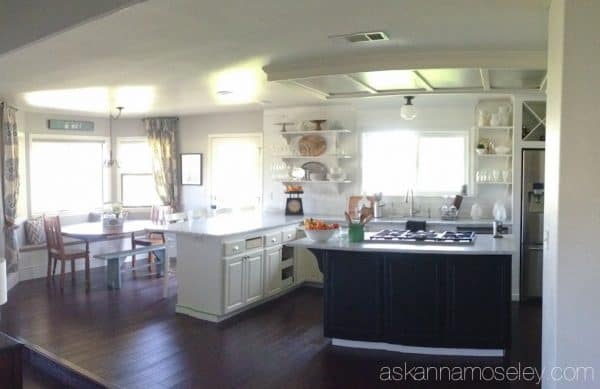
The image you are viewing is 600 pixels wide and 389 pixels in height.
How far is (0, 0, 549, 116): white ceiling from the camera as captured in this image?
2920mm

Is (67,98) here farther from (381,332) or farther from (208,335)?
(381,332)

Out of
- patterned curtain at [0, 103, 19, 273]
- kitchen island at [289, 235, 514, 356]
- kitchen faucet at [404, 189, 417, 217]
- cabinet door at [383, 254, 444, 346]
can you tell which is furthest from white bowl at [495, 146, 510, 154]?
patterned curtain at [0, 103, 19, 273]

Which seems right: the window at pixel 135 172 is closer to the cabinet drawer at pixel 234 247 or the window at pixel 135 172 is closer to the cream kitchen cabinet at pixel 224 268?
the cream kitchen cabinet at pixel 224 268

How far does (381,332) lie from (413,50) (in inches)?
90.9

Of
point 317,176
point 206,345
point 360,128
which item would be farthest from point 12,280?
point 360,128

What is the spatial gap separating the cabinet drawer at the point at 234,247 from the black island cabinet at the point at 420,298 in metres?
1.16

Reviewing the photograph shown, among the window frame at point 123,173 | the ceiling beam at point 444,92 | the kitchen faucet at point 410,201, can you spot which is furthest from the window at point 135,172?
the ceiling beam at point 444,92

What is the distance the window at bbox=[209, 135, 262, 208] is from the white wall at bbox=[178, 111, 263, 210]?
0.11 meters

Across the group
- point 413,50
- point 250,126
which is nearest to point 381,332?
point 413,50

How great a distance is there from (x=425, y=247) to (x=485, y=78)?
5.26 feet

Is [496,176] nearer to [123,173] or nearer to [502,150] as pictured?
[502,150]

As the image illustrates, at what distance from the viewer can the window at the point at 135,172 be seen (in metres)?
8.76

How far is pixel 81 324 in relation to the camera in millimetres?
5109

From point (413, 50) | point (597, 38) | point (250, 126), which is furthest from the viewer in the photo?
point (250, 126)
